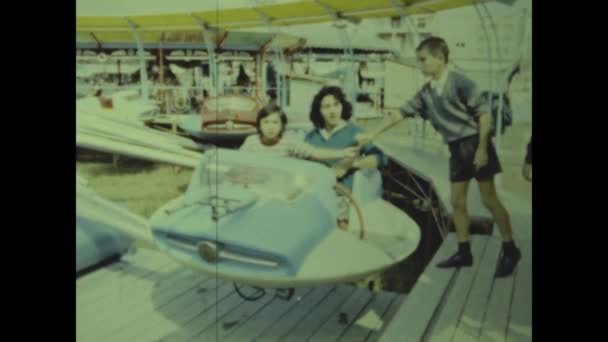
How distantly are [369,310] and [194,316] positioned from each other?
80 cm

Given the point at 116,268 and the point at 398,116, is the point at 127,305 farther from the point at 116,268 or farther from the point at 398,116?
the point at 398,116

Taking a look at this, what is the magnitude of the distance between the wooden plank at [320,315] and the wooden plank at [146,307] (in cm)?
46

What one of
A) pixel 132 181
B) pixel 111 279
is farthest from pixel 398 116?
pixel 111 279

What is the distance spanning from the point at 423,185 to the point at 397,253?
0.99ft

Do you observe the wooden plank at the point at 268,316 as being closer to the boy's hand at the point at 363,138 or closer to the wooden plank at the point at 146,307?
the wooden plank at the point at 146,307

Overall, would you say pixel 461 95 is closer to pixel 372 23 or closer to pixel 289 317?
pixel 372 23

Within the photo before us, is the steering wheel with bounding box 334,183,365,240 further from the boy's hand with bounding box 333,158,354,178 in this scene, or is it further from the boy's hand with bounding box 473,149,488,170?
the boy's hand with bounding box 473,149,488,170

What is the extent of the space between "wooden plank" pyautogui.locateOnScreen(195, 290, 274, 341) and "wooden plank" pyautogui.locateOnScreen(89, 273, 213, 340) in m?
0.18

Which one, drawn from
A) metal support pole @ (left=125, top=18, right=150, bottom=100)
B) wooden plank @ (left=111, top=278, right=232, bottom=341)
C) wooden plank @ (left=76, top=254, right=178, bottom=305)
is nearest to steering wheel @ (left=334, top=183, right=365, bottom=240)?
wooden plank @ (left=111, top=278, right=232, bottom=341)

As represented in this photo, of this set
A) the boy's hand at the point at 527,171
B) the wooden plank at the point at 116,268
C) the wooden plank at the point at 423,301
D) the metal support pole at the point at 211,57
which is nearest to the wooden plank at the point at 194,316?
the wooden plank at the point at 116,268

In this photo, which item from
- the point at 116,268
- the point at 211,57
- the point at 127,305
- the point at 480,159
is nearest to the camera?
the point at 480,159

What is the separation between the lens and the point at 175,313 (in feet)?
9.86
